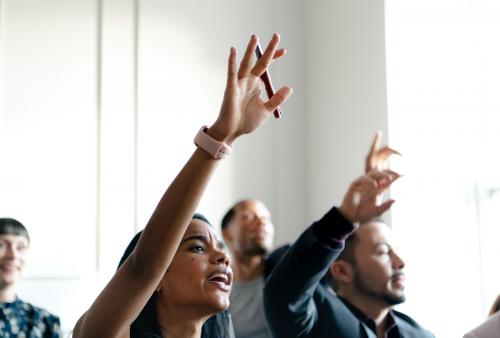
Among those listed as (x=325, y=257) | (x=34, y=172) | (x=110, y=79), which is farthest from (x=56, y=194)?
(x=325, y=257)

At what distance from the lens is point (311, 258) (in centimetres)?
204

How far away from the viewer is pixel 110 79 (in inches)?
158

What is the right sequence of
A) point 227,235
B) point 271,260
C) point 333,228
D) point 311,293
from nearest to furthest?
1. point 333,228
2. point 311,293
3. point 271,260
4. point 227,235

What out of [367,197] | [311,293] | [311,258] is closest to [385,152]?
[367,197]

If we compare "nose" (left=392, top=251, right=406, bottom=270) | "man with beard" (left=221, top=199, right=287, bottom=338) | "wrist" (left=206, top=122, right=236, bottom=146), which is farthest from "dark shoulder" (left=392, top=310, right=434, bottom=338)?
"wrist" (left=206, top=122, right=236, bottom=146)

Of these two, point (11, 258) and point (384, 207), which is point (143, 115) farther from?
point (384, 207)

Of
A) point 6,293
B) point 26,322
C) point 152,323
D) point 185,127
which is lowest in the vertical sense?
point 26,322

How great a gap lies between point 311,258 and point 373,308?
599 millimetres

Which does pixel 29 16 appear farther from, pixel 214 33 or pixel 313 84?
pixel 313 84

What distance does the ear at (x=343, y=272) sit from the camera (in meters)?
2.61

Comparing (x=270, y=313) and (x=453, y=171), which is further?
(x=453, y=171)

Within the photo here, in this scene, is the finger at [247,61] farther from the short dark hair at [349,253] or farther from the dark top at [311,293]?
the short dark hair at [349,253]

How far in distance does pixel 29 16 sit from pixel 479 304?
2528 mm

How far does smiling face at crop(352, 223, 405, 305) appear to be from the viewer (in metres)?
2.55
